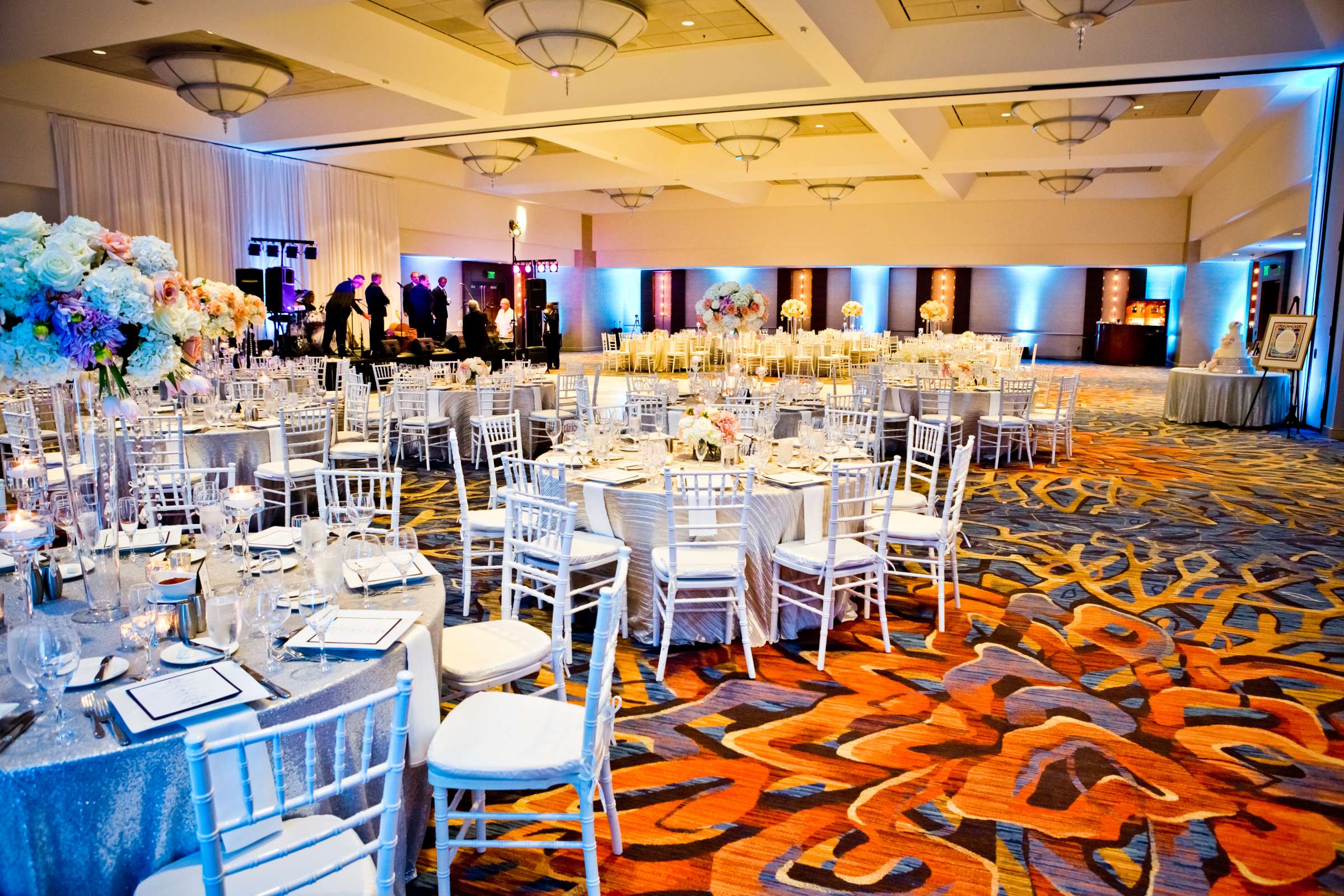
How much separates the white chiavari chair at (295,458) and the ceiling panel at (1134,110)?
10989 millimetres

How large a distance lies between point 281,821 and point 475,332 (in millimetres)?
14229

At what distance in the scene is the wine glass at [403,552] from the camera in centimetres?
305

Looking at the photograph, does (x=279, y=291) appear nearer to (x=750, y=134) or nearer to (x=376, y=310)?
(x=376, y=310)

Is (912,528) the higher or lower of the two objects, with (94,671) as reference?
lower

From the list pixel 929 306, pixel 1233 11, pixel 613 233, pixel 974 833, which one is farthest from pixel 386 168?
pixel 974 833

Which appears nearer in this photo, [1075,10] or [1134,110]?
[1075,10]

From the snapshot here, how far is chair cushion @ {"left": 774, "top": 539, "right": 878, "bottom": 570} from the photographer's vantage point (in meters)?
4.48

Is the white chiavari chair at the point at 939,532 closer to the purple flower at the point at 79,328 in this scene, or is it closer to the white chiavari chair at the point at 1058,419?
the purple flower at the point at 79,328

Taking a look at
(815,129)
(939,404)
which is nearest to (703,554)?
(939,404)

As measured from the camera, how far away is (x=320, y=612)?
254 cm

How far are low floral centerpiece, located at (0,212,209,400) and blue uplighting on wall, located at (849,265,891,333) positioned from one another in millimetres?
25930

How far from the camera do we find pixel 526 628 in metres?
3.34

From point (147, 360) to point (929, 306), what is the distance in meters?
16.0

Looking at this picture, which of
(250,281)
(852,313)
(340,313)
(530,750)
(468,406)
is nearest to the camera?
(530,750)
